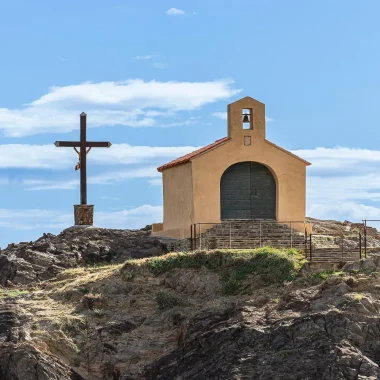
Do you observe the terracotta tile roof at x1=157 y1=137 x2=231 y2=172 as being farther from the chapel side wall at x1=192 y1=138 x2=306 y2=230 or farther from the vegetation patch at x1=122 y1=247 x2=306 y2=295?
the vegetation patch at x1=122 y1=247 x2=306 y2=295

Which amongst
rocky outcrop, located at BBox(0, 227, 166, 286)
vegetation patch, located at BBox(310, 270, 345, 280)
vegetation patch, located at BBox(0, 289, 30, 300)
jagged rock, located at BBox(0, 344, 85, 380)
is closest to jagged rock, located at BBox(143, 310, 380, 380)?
jagged rock, located at BBox(0, 344, 85, 380)

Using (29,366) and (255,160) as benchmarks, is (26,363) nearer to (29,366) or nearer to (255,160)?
(29,366)

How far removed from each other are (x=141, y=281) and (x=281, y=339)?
27.6 feet

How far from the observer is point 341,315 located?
2692cm

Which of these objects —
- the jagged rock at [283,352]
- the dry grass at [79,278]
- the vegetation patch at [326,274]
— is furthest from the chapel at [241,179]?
the jagged rock at [283,352]

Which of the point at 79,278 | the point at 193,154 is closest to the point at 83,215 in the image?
the point at 193,154

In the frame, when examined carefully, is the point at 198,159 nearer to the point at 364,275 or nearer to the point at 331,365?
the point at 364,275

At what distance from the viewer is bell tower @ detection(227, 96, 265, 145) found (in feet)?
134

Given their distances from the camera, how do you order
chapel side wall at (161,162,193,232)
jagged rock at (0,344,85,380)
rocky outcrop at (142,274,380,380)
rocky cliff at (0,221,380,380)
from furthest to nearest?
chapel side wall at (161,162,193,232) → jagged rock at (0,344,85,380) → rocky cliff at (0,221,380,380) → rocky outcrop at (142,274,380,380)

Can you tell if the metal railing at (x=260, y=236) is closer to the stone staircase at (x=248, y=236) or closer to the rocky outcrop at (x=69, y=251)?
the stone staircase at (x=248, y=236)

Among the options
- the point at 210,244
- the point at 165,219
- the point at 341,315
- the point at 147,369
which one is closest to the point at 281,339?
the point at 341,315

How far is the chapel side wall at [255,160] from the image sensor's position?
40.2m

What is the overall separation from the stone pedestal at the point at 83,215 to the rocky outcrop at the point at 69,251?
74cm

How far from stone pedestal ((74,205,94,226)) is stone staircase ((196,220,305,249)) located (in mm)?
8453
